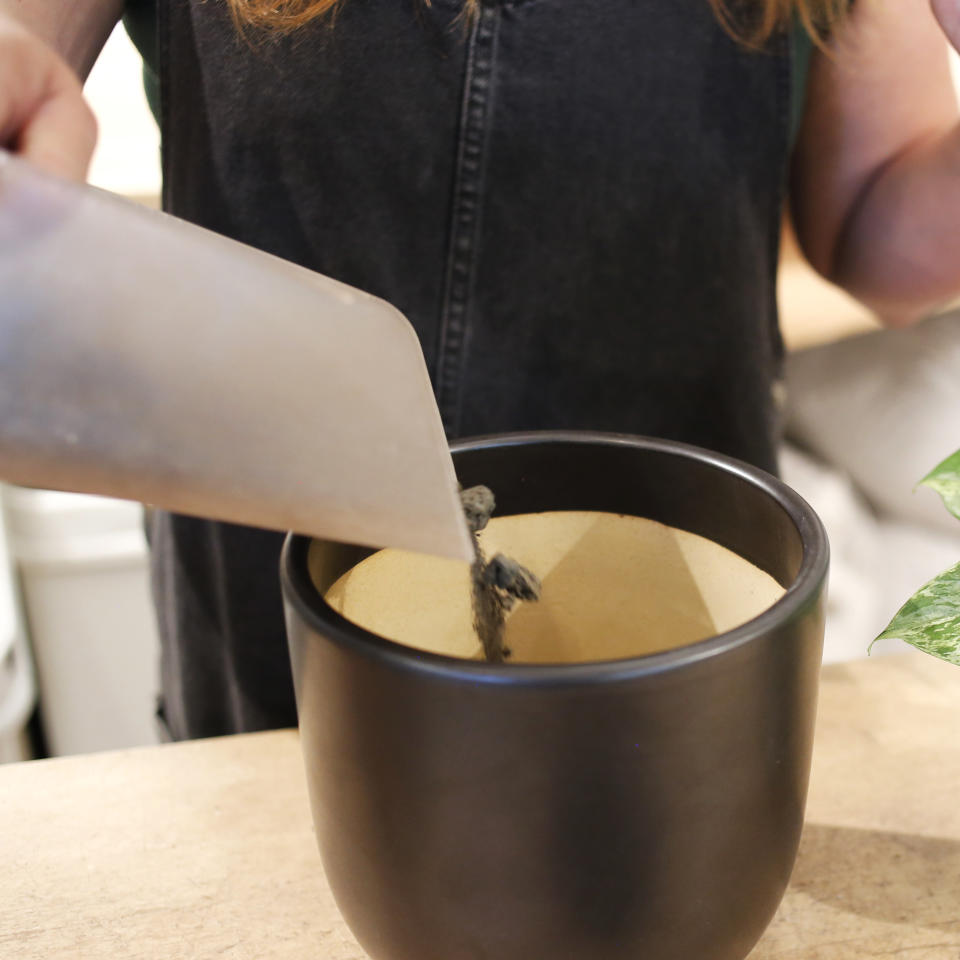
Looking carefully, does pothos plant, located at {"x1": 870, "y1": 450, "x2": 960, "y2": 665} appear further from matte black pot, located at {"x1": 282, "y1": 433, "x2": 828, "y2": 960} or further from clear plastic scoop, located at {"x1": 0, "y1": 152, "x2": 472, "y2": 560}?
clear plastic scoop, located at {"x1": 0, "y1": 152, "x2": 472, "y2": 560}

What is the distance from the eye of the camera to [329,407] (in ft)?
0.75

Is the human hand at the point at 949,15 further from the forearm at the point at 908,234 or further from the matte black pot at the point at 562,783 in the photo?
the matte black pot at the point at 562,783

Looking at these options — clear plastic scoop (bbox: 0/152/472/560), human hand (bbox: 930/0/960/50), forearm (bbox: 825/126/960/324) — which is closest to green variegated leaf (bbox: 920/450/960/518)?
clear plastic scoop (bbox: 0/152/472/560)

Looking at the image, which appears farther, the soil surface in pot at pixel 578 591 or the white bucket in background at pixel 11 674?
the white bucket in background at pixel 11 674

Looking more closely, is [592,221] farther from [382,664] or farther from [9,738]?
[9,738]

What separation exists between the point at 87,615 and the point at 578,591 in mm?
876

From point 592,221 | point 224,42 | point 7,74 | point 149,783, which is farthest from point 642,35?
point 149,783

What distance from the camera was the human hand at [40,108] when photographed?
0.35 m

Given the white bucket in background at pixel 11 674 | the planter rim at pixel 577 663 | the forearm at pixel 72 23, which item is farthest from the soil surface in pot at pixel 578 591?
the white bucket in background at pixel 11 674

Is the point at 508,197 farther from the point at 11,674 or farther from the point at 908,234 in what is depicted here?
the point at 11,674

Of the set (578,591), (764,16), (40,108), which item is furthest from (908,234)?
(40,108)

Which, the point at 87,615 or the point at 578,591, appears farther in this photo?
the point at 87,615

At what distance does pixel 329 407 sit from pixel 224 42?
0.34 metres

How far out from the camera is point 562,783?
0.24 m
